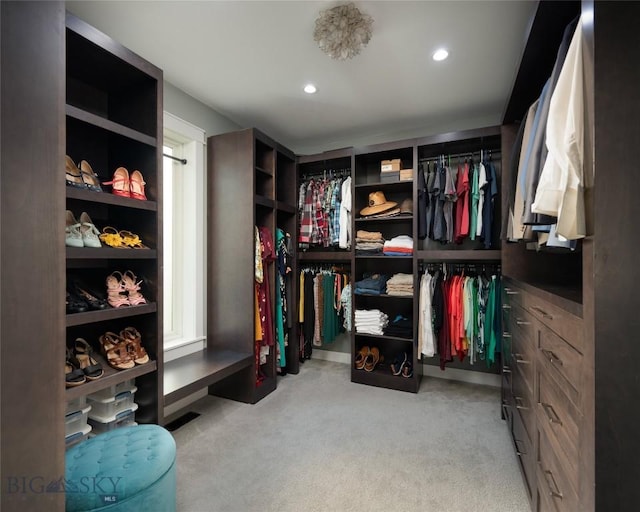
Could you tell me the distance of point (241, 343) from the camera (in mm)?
2584

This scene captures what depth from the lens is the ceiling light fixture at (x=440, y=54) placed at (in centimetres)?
197

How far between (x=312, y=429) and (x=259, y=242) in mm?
1506

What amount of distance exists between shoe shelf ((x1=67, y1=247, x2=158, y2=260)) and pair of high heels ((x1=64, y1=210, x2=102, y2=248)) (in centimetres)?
5

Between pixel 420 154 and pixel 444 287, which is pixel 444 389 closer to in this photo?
pixel 444 287

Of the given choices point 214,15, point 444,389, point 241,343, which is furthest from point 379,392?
point 214,15

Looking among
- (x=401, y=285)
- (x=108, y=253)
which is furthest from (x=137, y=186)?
(x=401, y=285)

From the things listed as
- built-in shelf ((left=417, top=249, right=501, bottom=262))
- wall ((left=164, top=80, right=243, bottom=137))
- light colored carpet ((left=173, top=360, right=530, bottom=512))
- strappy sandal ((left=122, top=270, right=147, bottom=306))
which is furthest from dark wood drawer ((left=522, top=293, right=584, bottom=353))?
wall ((left=164, top=80, right=243, bottom=137))

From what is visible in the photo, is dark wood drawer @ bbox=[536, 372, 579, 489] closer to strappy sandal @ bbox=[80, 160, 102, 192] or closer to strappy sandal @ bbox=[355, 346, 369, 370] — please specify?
strappy sandal @ bbox=[355, 346, 369, 370]

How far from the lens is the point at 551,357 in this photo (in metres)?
1.11

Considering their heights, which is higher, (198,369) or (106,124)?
(106,124)

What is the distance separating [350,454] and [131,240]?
181cm

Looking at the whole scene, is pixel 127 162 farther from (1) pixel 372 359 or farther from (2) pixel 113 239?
(1) pixel 372 359

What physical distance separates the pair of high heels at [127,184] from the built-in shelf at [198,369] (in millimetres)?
1180

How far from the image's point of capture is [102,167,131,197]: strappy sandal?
1658 millimetres
